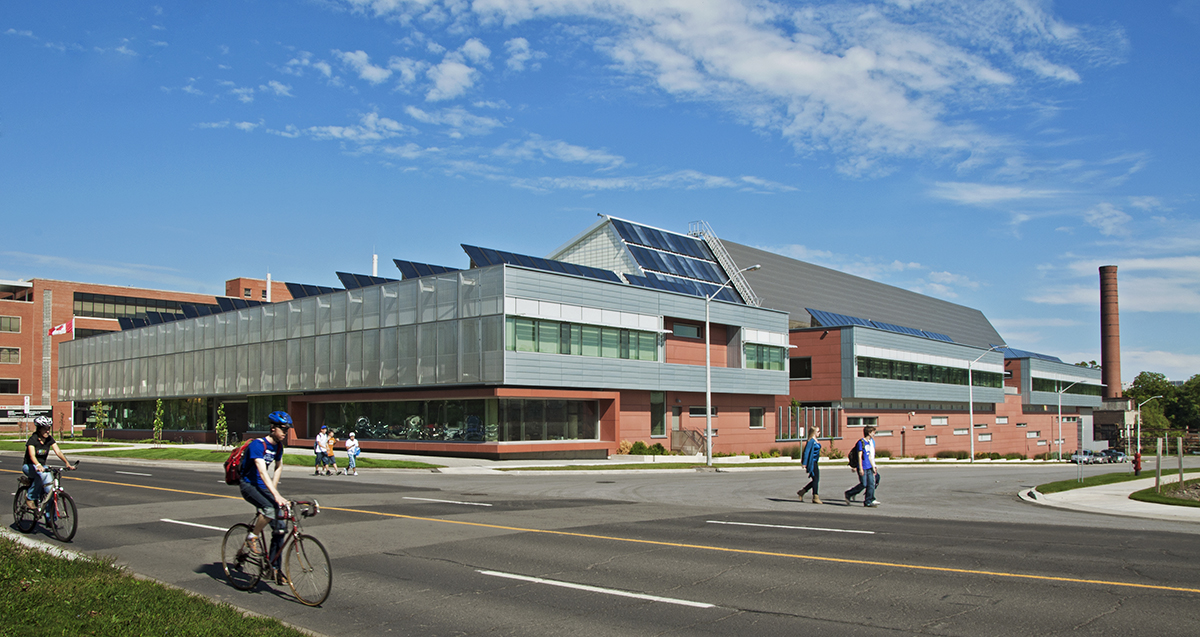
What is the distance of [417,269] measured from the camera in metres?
43.6

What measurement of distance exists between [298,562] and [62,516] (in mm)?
6474

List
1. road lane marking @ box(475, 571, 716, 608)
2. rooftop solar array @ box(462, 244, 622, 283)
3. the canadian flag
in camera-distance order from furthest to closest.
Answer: the canadian flag → rooftop solar array @ box(462, 244, 622, 283) → road lane marking @ box(475, 571, 716, 608)

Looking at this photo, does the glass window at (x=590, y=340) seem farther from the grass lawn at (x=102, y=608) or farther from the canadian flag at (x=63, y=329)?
the canadian flag at (x=63, y=329)

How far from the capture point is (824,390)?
6378 cm

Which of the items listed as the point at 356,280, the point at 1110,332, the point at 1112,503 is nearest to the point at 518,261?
the point at 356,280

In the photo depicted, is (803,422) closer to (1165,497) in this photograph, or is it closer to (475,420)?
(475,420)

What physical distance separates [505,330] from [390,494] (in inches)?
648

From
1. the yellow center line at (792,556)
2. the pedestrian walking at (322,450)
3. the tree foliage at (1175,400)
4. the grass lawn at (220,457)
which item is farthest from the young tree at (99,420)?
the tree foliage at (1175,400)

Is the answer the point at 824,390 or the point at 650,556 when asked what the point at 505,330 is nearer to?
the point at 650,556

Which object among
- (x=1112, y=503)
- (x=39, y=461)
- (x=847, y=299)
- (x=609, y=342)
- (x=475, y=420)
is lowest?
(x=1112, y=503)

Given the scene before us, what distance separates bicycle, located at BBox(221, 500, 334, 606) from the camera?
341 inches

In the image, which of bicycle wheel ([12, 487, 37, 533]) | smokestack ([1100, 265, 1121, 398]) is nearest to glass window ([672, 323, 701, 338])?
bicycle wheel ([12, 487, 37, 533])

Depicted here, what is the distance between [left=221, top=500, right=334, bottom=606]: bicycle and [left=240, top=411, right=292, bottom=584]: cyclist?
7cm

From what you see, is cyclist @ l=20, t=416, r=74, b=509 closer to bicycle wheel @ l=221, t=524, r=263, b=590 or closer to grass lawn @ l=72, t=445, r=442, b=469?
bicycle wheel @ l=221, t=524, r=263, b=590
